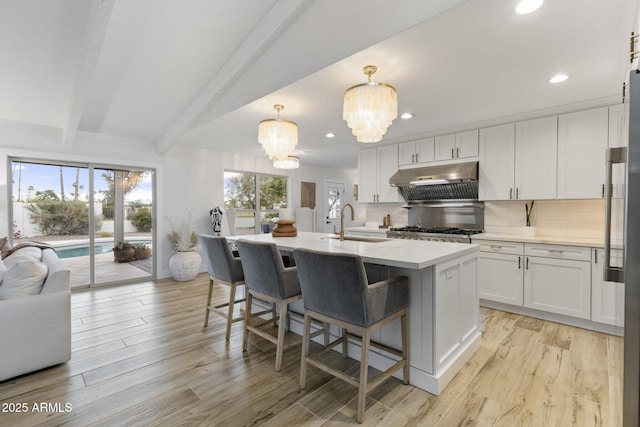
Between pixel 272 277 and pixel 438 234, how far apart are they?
2540 millimetres

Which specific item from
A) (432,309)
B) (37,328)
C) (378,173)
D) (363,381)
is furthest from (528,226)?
(37,328)

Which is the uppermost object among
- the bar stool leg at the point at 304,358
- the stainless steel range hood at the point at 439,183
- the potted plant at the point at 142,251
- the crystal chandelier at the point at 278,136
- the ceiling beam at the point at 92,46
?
the ceiling beam at the point at 92,46

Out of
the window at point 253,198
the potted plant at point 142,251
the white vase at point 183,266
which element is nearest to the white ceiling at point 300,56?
the potted plant at point 142,251

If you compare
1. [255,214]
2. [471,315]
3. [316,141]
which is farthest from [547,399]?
[255,214]

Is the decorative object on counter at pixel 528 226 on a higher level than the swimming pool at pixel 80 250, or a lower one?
higher

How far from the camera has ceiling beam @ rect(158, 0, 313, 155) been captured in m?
1.68

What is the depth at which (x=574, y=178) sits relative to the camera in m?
3.23

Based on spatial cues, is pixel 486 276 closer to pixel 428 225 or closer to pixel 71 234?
pixel 428 225

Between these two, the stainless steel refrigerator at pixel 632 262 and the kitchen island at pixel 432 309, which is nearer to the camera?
the stainless steel refrigerator at pixel 632 262

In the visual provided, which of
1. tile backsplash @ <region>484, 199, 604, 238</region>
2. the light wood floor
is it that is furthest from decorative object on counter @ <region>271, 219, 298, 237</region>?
tile backsplash @ <region>484, 199, 604, 238</region>

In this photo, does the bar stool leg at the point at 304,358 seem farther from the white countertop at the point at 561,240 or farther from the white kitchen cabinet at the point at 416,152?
the white kitchen cabinet at the point at 416,152

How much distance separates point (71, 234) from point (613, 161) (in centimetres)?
572

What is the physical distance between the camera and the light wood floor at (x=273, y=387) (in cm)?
167

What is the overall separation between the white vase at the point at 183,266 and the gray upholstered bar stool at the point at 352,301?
11.5ft
